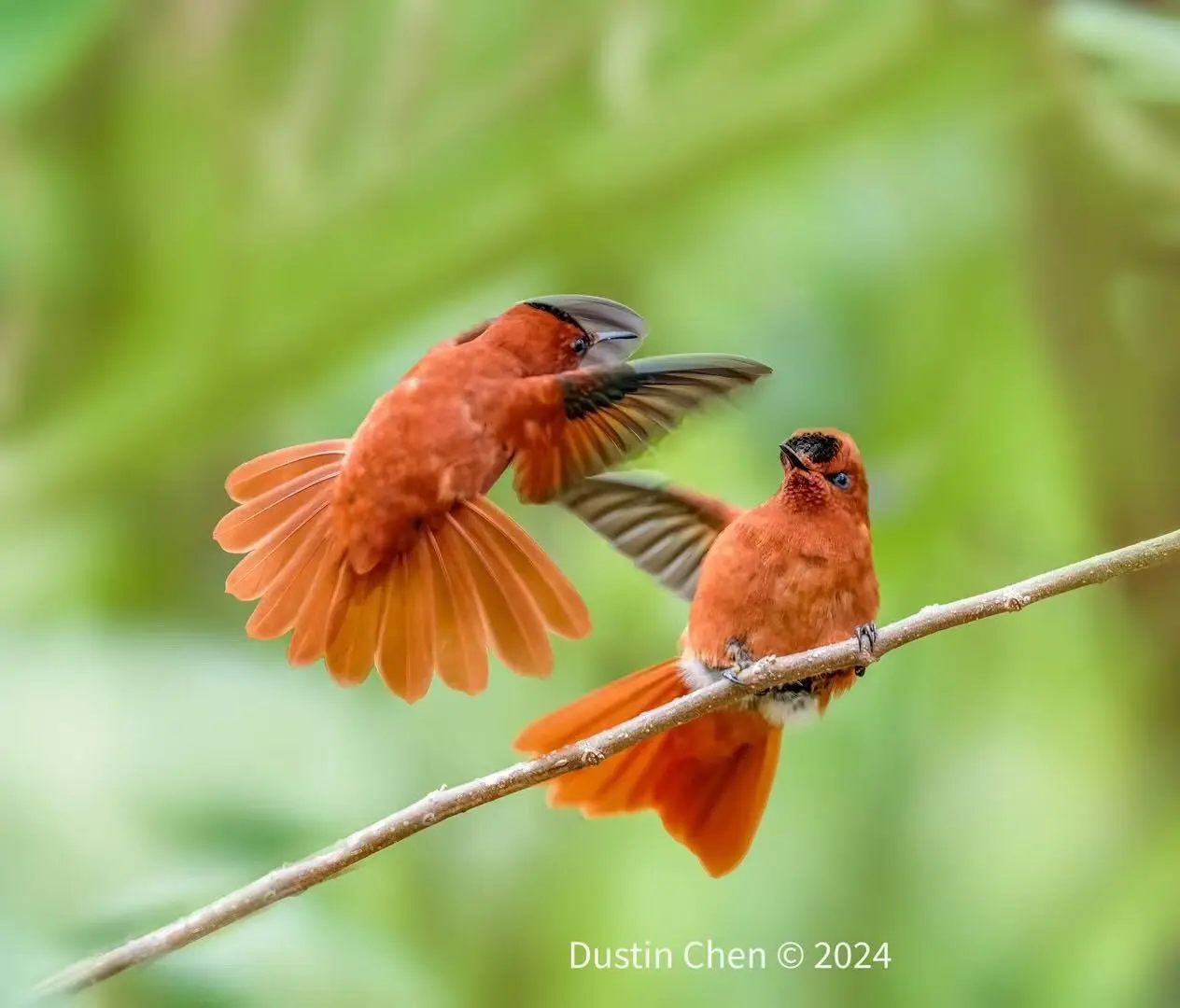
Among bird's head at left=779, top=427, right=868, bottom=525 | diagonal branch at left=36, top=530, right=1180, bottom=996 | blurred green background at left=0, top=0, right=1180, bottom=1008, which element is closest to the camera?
diagonal branch at left=36, top=530, right=1180, bottom=996

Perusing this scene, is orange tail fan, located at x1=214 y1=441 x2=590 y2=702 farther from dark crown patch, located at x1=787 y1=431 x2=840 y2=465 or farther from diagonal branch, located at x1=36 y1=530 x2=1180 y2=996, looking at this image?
dark crown patch, located at x1=787 y1=431 x2=840 y2=465

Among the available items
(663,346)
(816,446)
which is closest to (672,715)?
(816,446)

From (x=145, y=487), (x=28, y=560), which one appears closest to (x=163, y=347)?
(x=145, y=487)

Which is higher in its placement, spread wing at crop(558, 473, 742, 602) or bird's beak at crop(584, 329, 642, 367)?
bird's beak at crop(584, 329, 642, 367)

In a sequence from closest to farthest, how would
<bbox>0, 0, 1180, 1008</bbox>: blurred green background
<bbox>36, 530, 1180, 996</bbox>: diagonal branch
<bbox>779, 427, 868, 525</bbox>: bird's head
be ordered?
<bbox>36, 530, 1180, 996</bbox>: diagonal branch → <bbox>779, 427, 868, 525</bbox>: bird's head → <bbox>0, 0, 1180, 1008</bbox>: blurred green background

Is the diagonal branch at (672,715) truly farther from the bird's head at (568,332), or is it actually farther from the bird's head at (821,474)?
the bird's head at (568,332)

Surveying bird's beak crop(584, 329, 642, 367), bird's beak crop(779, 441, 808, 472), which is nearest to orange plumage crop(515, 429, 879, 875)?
bird's beak crop(779, 441, 808, 472)

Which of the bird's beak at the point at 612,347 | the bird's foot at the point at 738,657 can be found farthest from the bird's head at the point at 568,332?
the bird's foot at the point at 738,657
